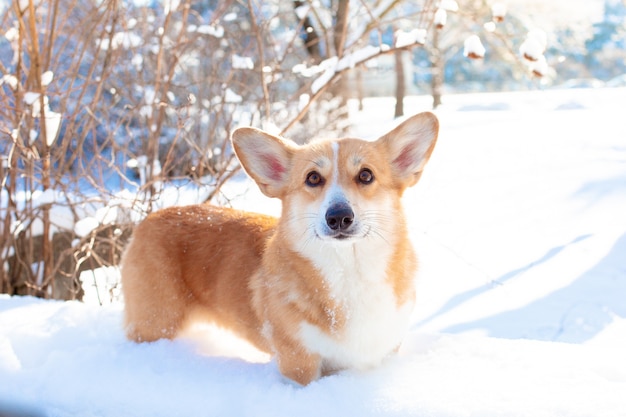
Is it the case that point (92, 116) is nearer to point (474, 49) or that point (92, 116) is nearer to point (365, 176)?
point (365, 176)

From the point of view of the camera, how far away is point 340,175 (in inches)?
95.3

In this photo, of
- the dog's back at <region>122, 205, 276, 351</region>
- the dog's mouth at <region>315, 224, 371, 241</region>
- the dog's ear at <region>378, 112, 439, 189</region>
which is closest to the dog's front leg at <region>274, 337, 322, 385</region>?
the dog's back at <region>122, 205, 276, 351</region>

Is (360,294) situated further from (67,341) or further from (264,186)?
(67,341)

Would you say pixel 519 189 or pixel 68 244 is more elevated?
pixel 519 189

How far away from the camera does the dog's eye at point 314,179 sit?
2461 mm

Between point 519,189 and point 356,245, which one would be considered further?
point 519,189

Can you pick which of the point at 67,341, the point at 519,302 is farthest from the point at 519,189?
the point at 67,341

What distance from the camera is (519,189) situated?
5.46 metres

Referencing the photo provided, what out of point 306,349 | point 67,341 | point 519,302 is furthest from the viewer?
point 519,302

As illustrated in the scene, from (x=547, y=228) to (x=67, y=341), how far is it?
11.6ft

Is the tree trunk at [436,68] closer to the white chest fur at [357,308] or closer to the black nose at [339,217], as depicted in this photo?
the white chest fur at [357,308]

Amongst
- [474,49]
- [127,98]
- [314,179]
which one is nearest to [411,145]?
[314,179]

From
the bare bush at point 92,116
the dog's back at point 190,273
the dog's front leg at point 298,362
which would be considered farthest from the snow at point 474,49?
the dog's front leg at point 298,362

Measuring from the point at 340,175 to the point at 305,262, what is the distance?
381mm
